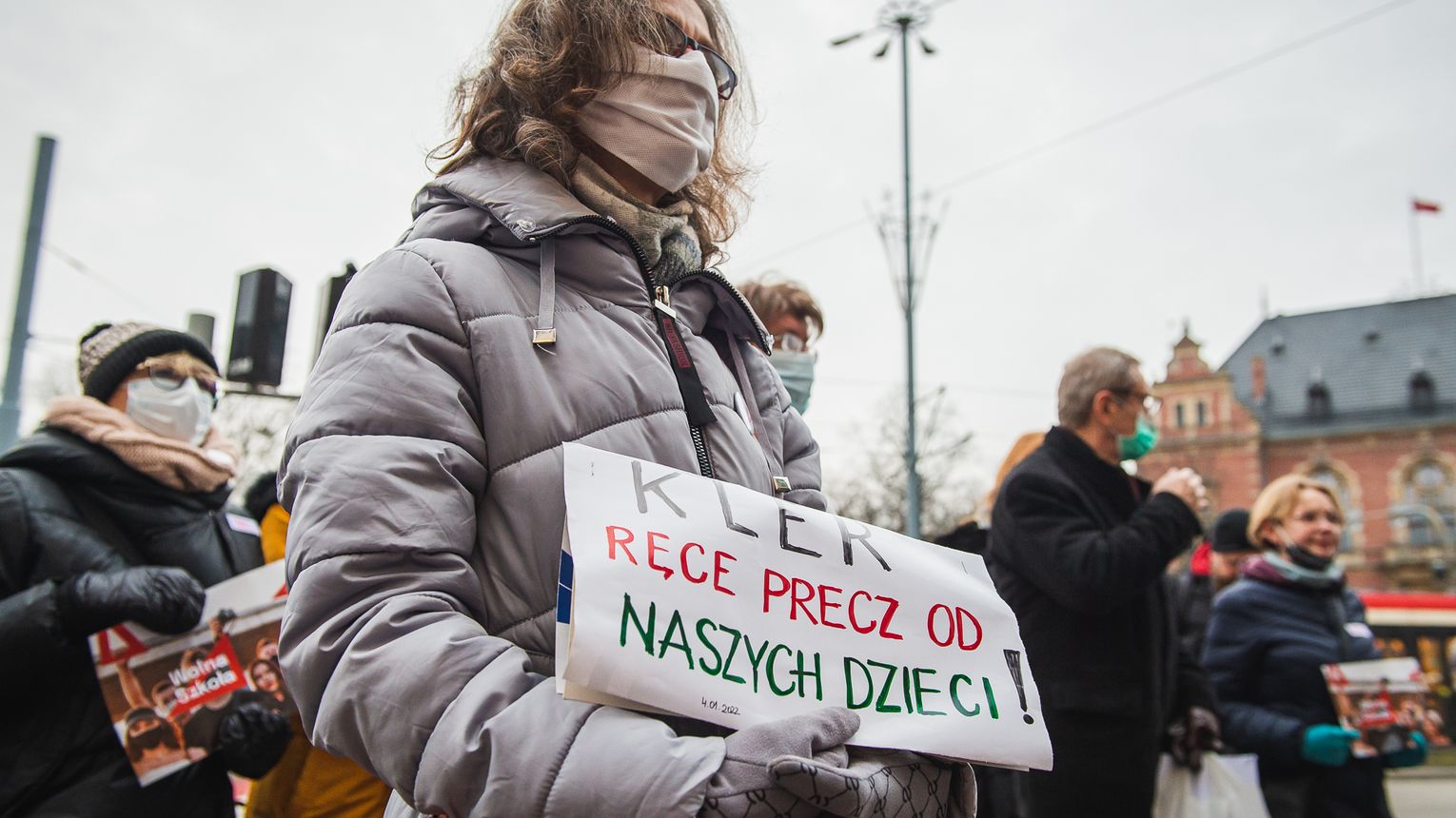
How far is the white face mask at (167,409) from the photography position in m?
3.22

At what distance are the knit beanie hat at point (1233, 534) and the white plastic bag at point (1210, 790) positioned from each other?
3241 millimetres

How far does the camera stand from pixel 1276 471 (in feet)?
173

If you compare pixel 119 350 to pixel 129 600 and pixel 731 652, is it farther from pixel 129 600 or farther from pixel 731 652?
pixel 731 652

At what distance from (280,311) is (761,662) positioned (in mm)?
5415

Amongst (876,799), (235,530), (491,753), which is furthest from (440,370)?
(235,530)

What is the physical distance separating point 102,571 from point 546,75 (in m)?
1.96

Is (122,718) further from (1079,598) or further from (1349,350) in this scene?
(1349,350)

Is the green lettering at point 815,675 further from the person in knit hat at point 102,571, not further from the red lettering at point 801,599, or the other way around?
the person in knit hat at point 102,571

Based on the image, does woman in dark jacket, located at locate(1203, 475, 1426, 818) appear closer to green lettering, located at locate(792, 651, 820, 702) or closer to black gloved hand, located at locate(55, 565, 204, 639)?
green lettering, located at locate(792, 651, 820, 702)

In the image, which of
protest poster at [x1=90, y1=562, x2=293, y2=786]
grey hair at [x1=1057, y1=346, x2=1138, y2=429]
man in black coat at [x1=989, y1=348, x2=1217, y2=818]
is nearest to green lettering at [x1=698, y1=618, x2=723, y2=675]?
protest poster at [x1=90, y1=562, x2=293, y2=786]

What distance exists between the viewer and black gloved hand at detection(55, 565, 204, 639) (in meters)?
2.58

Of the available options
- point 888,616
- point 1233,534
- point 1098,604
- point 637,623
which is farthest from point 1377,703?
point 637,623

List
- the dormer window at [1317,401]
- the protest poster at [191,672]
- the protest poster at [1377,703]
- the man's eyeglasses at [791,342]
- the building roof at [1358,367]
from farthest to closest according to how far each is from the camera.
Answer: the dormer window at [1317,401], the building roof at [1358,367], the protest poster at [1377,703], the man's eyeglasses at [791,342], the protest poster at [191,672]

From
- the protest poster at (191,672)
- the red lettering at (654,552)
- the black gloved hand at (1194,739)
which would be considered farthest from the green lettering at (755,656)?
the black gloved hand at (1194,739)
